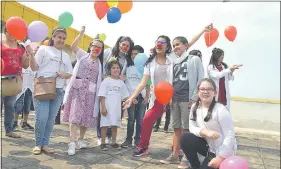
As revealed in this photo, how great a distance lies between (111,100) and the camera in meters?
4.14

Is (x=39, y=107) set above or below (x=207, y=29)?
below

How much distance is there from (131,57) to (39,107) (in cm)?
167

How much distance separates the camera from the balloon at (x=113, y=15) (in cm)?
467

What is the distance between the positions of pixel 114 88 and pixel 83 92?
48cm

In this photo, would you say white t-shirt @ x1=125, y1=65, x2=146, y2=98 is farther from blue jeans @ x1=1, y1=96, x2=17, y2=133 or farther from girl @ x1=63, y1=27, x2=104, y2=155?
blue jeans @ x1=1, y1=96, x2=17, y2=133

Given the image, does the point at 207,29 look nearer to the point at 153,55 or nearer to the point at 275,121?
the point at 153,55

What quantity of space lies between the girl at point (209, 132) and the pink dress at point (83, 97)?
163cm

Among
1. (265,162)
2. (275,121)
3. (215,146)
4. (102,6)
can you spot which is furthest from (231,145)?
(275,121)

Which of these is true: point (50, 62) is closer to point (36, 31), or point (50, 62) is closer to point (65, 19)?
point (36, 31)

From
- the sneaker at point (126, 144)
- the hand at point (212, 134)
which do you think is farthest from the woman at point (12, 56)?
the hand at point (212, 134)

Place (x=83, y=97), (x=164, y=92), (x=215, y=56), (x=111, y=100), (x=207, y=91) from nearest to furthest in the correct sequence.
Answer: (x=207, y=91), (x=164, y=92), (x=83, y=97), (x=111, y=100), (x=215, y=56)

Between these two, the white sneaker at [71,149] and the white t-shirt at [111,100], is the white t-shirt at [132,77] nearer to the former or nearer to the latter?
the white t-shirt at [111,100]

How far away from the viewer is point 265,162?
4273mm

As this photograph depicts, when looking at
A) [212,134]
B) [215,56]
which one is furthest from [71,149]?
[215,56]
